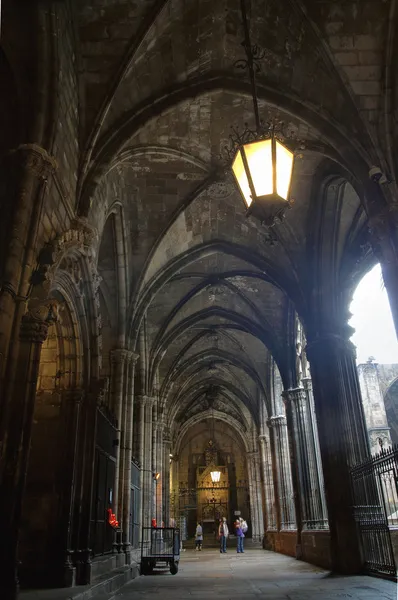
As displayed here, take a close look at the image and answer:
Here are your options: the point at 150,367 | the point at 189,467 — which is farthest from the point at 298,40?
the point at 189,467

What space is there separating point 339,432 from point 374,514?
161 cm

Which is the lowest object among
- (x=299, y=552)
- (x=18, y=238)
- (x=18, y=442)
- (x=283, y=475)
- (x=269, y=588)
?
(x=269, y=588)

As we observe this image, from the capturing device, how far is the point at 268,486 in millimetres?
23328

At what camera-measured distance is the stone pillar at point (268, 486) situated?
73.2 ft

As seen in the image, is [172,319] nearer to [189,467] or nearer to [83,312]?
[83,312]

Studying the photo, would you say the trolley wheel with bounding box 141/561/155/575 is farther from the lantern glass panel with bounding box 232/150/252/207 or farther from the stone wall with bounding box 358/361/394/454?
the stone wall with bounding box 358/361/394/454

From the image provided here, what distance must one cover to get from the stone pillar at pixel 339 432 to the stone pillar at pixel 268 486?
493 inches

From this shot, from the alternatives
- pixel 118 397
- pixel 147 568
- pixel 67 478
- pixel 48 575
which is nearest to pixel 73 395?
pixel 67 478

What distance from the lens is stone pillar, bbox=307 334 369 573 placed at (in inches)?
368

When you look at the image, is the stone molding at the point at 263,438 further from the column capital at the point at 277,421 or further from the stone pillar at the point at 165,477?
the column capital at the point at 277,421

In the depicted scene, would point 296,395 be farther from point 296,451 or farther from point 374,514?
point 374,514

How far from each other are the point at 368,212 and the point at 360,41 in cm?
266

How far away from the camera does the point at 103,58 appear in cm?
775

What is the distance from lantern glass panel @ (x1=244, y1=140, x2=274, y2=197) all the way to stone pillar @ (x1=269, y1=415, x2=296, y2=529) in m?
14.9
